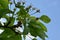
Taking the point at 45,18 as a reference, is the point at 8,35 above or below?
below

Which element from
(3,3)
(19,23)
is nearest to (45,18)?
(19,23)

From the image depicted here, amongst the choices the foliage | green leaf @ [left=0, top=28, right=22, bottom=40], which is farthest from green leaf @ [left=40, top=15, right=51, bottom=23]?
green leaf @ [left=0, top=28, right=22, bottom=40]

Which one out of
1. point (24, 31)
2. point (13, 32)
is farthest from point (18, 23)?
point (24, 31)

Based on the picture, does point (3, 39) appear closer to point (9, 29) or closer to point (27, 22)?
point (9, 29)

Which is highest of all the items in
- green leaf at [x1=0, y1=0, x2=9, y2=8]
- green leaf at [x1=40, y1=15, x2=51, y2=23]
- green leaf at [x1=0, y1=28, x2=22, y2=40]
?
green leaf at [x1=0, y1=0, x2=9, y2=8]

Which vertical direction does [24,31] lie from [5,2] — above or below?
below

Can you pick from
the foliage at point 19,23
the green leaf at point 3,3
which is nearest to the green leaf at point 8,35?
the foliage at point 19,23

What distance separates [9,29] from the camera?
1.10 metres

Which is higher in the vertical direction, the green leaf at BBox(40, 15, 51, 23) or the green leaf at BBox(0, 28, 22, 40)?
the green leaf at BBox(40, 15, 51, 23)

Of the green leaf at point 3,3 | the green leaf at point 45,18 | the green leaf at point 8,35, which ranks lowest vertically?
the green leaf at point 8,35

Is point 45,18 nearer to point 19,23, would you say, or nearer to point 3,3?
point 19,23

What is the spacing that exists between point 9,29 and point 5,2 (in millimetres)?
199

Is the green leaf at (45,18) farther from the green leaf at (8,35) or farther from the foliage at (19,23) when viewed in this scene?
the green leaf at (8,35)

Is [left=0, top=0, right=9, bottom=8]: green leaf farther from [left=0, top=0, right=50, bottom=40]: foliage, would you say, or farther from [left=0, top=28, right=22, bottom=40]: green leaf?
[left=0, top=28, right=22, bottom=40]: green leaf
